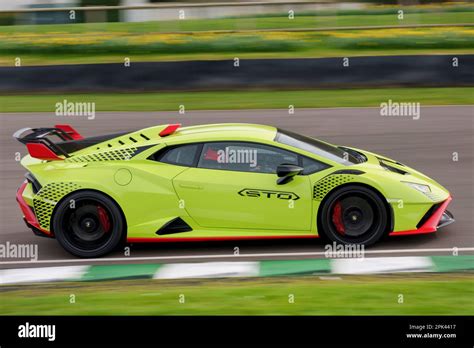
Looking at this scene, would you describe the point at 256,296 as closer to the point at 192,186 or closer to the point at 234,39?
the point at 192,186

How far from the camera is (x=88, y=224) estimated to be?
943 centimetres

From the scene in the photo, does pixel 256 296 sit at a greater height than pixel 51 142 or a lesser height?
lesser

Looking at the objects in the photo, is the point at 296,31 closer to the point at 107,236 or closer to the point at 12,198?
the point at 12,198

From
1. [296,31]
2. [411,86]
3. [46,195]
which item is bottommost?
[46,195]

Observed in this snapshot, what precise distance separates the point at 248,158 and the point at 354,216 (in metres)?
1.18

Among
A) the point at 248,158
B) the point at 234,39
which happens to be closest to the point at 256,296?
the point at 248,158

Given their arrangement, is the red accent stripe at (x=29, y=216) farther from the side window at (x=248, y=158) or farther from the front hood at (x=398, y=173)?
the front hood at (x=398, y=173)

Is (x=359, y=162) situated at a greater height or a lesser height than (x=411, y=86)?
lesser

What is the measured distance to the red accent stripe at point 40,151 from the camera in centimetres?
960

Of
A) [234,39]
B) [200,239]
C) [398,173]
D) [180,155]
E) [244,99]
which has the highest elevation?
[234,39]

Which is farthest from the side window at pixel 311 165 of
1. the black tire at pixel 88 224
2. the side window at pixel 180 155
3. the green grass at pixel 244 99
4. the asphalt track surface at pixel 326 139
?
the green grass at pixel 244 99
